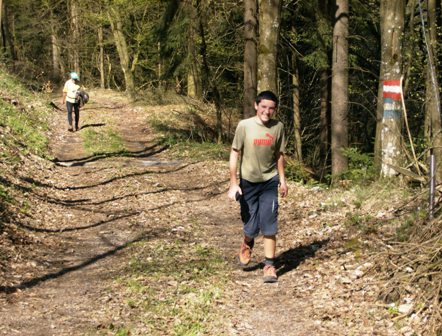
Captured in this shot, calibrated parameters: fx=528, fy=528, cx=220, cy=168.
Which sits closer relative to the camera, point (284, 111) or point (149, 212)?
point (149, 212)

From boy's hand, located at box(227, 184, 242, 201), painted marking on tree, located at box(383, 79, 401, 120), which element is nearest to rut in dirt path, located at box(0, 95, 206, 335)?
boy's hand, located at box(227, 184, 242, 201)

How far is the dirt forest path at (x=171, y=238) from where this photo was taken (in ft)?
16.9

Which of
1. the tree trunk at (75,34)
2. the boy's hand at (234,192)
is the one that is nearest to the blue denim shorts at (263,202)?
the boy's hand at (234,192)

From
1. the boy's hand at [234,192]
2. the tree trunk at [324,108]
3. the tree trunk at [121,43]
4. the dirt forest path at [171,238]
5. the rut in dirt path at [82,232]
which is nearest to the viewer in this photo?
the dirt forest path at [171,238]

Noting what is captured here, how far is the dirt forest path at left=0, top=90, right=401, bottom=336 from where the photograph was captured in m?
5.16

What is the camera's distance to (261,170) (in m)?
6.00

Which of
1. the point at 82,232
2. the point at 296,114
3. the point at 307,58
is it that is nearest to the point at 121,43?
the point at 296,114

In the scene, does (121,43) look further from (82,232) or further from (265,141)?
(265,141)

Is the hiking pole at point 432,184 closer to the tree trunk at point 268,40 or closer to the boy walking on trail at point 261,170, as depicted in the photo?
the boy walking on trail at point 261,170

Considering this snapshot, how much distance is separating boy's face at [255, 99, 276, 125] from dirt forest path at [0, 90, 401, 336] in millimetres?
1935

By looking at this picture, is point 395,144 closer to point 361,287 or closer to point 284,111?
point 361,287

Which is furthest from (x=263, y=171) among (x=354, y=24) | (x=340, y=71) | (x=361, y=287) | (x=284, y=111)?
(x=284, y=111)

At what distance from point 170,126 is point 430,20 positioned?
40.9 ft

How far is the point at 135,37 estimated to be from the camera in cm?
3250
